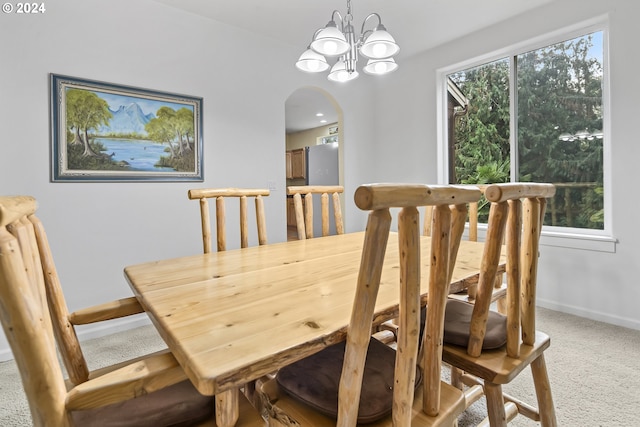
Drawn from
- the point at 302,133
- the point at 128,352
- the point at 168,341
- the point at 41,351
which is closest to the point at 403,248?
the point at 168,341

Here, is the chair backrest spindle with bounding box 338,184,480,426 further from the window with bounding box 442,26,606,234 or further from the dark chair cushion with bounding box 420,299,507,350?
the window with bounding box 442,26,606,234

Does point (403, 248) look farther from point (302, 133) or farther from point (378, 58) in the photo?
point (302, 133)

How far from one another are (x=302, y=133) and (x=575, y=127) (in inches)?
235

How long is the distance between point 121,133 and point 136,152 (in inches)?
6.4

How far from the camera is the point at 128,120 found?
8.22 ft

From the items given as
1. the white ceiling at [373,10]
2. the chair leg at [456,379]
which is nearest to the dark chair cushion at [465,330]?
the chair leg at [456,379]

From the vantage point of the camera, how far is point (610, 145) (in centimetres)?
247

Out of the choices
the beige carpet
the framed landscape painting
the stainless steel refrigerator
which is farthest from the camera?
the stainless steel refrigerator

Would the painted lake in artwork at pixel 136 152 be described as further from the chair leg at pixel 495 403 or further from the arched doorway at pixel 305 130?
the arched doorway at pixel 305 130

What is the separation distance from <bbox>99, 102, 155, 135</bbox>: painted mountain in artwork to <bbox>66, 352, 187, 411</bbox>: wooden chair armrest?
225cm

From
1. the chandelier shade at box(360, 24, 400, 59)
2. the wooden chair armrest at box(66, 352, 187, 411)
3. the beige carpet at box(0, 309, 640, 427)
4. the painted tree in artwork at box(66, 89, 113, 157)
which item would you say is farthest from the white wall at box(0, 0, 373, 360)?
the wooden chair armrest at box(66, 352, 187, 411)

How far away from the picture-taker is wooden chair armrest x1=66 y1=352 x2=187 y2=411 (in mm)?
631

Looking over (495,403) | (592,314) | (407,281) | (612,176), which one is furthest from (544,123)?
(407,281)

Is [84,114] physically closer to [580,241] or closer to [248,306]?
[248,306]
